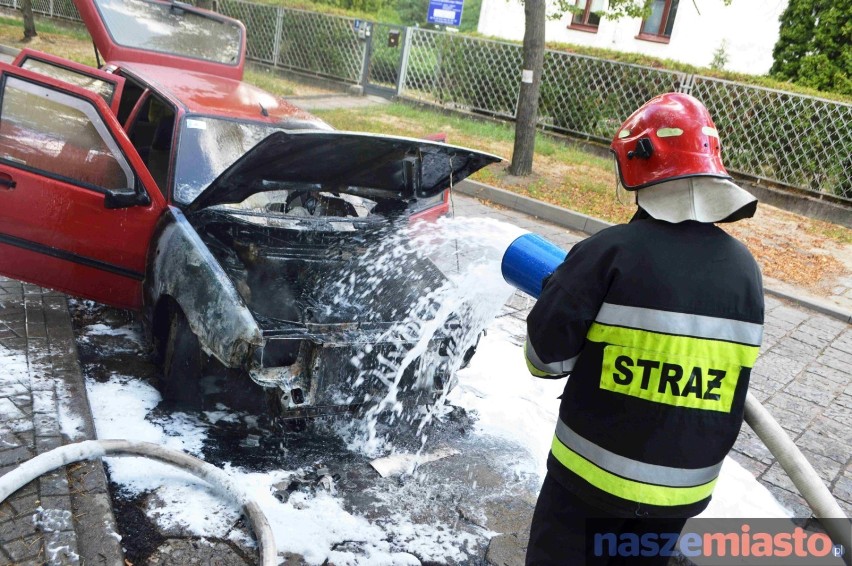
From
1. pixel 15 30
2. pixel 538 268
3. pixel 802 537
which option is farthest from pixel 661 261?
pixel 15 30

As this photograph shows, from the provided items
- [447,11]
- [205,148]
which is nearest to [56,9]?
[447,11]

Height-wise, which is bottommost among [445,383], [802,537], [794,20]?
[802,537]

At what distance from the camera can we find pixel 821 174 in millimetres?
10992

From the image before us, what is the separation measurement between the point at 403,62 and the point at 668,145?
47.3 ft

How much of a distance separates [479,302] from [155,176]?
7.38ft

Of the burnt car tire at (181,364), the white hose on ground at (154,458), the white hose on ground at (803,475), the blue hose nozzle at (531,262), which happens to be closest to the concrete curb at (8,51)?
the burnt car tire at (181,364)

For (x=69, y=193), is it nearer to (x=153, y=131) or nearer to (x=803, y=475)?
(x=153, y=131)

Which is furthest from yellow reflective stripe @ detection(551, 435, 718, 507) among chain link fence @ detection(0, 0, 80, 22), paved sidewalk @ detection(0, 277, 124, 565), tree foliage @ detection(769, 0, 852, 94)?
chain link fence @ detection(0, 0, 80, 22)

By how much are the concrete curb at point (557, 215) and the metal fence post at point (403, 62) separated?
641cm

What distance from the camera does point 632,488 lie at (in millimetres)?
2043

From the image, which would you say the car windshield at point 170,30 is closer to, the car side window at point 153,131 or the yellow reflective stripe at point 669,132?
the car side window at point 153,131

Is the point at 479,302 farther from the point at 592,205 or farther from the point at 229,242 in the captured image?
the point at 592,205

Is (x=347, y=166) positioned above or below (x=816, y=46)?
below

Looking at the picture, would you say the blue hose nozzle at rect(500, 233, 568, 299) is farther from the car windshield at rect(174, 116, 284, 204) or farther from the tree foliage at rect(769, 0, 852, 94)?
the tree foliage at rect(769, 0, 852, 94)
